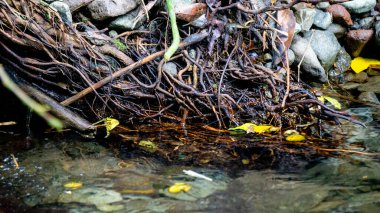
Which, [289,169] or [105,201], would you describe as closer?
[105,201]

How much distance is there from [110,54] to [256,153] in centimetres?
146

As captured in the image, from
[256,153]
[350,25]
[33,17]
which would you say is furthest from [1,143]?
[350,25]

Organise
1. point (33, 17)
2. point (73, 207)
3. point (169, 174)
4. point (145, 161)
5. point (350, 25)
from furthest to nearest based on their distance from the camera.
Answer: point (350, 25), point (33, 17), point (145, 161), point (169, 174), point (73, 207)

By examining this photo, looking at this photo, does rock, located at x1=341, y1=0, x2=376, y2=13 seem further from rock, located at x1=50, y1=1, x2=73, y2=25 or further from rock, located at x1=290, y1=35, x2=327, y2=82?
rock, located at x1=50, y1=1, x2=73, y2=25

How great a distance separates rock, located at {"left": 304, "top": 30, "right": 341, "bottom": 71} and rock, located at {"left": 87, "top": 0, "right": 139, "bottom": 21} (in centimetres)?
214

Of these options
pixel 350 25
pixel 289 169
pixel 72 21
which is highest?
pixel 72 21

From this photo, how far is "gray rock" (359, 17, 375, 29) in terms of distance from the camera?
4.91 metres

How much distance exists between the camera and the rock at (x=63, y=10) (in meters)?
3.15

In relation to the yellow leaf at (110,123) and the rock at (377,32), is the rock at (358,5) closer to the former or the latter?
the rock at (377,32)

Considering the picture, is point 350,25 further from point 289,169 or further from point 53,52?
point 53,52

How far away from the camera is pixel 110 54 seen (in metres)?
3.31

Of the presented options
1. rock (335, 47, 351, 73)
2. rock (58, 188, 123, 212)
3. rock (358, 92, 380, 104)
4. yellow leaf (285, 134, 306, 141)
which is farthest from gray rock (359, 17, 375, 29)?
rock (58, 188, 123, 212)

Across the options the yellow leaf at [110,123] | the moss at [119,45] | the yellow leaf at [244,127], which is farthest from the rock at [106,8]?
the yellow leaf at [244,127]

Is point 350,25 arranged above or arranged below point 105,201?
above
